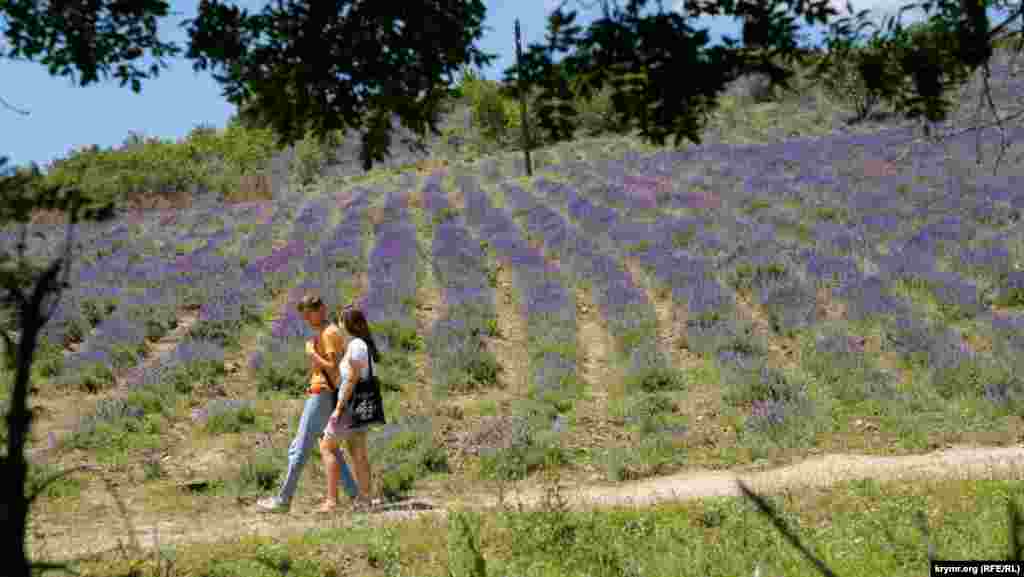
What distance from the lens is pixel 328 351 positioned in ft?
25.4

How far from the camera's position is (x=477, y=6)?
4.36m

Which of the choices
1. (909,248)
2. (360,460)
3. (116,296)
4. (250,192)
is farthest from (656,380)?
(250,192)

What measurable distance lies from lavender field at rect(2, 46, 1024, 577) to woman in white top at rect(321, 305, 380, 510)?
31.9 inches

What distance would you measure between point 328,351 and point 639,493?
10.7 feet

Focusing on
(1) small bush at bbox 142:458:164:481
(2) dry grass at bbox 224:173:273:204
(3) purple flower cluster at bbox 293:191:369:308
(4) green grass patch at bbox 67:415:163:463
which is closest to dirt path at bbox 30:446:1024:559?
(1) small bush at bbox 142:458:164:481

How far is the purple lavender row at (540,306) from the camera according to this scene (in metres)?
11.6

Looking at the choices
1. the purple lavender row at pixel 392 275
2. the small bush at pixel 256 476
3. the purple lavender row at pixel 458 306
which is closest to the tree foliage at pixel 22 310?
the small bush at pixel 256 476

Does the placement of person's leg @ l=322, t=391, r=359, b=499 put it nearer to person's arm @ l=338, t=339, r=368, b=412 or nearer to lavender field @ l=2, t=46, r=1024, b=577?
person's arm @ l=338, t=339, r=368, b=412

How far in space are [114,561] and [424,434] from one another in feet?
12.6

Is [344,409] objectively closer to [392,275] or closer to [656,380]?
[656,380]

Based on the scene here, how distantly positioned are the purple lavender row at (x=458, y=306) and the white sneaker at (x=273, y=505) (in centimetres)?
367

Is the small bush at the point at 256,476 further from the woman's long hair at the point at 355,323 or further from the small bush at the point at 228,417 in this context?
the woman's long hair at the point at 355,323

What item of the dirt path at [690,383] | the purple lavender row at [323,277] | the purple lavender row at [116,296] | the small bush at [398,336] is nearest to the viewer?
the dirt path at [690,383]

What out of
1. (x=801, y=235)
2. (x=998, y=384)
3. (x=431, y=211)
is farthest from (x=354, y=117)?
(x=431, y=211)
